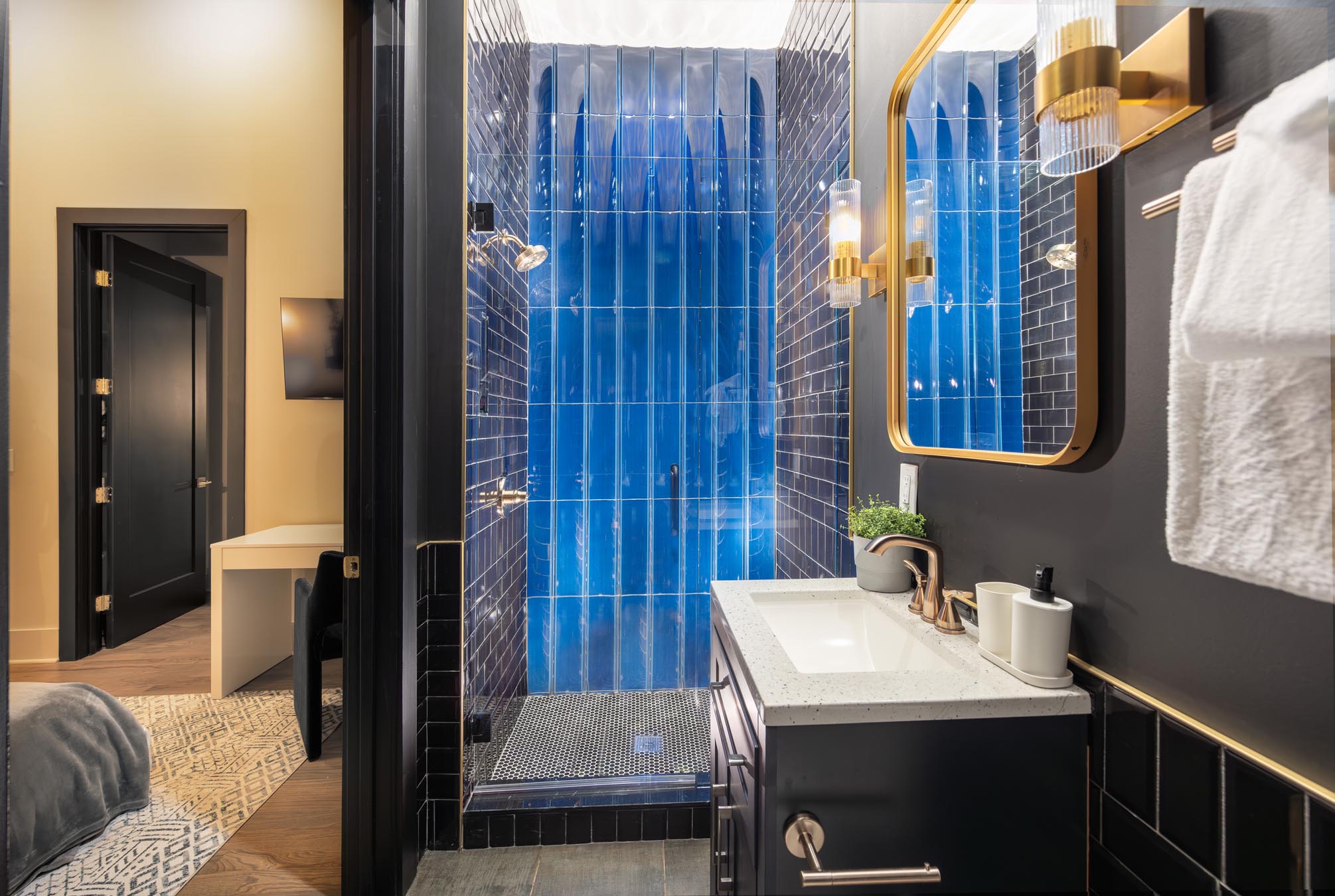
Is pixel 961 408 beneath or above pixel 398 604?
above

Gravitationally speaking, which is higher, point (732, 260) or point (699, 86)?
point (699, 86)

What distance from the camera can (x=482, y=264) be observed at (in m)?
1.84

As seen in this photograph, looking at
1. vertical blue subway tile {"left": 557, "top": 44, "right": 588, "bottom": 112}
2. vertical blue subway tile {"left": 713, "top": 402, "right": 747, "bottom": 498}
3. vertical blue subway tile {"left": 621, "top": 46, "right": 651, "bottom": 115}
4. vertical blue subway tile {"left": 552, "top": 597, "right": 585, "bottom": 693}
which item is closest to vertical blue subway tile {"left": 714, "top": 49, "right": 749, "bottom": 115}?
vertical blue subway tile {"left": 621, "top": 46, "right": 651, "bottom": 115}

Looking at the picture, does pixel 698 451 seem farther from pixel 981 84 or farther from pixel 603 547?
pixel 981 84

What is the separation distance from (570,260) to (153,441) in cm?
277

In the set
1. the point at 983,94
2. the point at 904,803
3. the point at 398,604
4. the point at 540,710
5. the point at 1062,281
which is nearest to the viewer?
the point at 904,803

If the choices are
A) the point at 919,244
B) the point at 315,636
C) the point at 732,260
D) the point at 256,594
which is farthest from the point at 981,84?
the point at 256,594

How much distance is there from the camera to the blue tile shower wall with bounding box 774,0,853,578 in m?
1.86

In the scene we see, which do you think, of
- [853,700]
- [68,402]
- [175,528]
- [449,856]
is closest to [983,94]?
[853,700]

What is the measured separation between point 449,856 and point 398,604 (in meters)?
0.83

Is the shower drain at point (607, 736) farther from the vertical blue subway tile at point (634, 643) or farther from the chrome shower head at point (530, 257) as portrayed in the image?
the chrome shower head at point (530, 257)

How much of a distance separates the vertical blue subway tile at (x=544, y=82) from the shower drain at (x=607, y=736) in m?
2.56

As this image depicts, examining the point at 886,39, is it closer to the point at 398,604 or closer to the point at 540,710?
the point at 398,604

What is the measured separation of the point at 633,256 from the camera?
247cm
